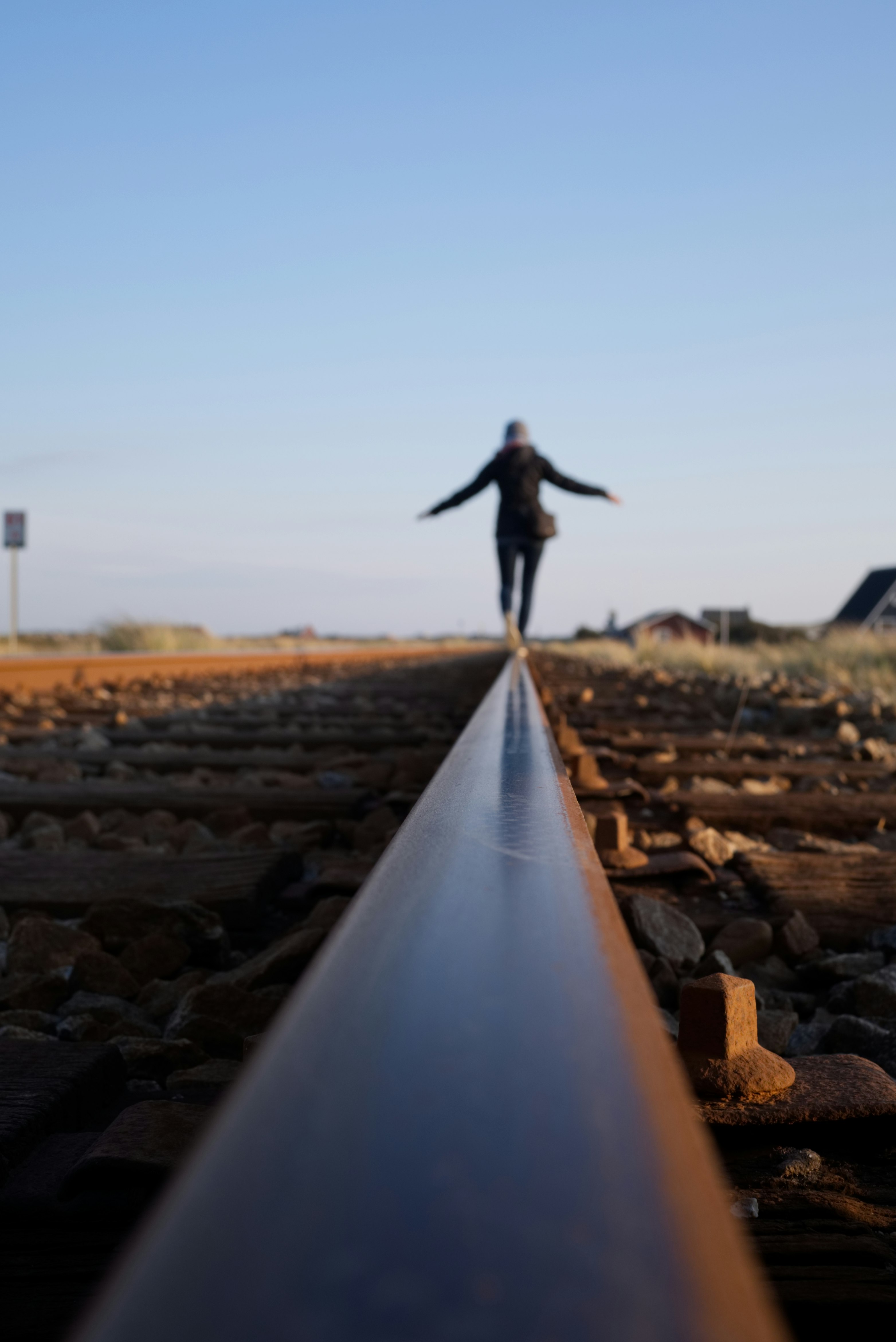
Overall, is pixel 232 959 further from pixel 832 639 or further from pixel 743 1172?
pixel 832 639

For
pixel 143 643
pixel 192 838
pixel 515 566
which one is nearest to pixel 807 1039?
pixel 192 838

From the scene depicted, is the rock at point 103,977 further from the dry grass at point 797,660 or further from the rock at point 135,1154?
the dry grass at point 797,660

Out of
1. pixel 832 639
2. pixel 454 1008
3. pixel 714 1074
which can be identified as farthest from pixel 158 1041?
pixel 832 639

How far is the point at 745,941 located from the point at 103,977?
1.02m

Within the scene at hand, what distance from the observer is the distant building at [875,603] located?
43.5 meters

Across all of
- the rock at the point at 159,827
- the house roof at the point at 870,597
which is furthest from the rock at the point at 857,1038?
the house roof at the point at 870,597

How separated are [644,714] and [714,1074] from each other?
5182 mm

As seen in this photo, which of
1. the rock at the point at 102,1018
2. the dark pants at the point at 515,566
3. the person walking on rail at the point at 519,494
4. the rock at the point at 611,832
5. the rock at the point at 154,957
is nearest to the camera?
the rock at the point at 102,1018

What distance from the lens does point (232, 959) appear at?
6.17 ft

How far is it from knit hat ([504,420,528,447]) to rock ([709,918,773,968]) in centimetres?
754

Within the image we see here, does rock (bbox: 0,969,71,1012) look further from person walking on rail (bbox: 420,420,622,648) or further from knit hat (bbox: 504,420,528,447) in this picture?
knit hat (bbox: 504,420,528,447)

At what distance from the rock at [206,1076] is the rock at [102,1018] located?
0.24 meters

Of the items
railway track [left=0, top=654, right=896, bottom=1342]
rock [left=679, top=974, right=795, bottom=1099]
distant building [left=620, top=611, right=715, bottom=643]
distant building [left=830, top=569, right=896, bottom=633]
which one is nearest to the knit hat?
railway track [left=0, top=654, right=896, bottom=1342]

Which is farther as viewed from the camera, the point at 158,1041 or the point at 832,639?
the point at 832,639
